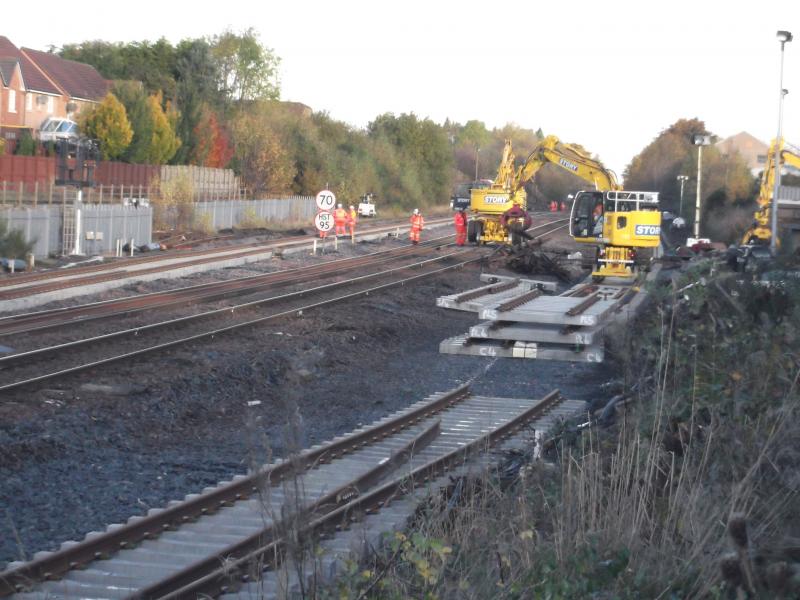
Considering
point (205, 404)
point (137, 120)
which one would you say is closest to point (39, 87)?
point (137, 120)

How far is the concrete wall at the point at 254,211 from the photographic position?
49231 millimetres

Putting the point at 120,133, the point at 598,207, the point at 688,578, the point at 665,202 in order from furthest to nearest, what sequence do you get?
the point at 665,202
the point at 120,133
the point at 598,207
the point at 688,578

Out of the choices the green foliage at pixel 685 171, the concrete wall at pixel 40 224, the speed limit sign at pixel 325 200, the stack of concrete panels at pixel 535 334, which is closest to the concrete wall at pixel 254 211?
the concrete wall at pixel 40 224

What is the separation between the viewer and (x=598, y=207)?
3344cm

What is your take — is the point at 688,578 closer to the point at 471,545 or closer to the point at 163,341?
the point at 471,545

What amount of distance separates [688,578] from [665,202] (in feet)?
249

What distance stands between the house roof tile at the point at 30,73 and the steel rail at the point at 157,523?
2912 inches

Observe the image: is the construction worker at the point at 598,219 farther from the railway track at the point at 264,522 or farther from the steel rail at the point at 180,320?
the railway track at the point at 264,522

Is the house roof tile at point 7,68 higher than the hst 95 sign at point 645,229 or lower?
higher

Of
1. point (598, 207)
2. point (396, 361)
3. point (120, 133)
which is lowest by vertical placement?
point (396, 361)

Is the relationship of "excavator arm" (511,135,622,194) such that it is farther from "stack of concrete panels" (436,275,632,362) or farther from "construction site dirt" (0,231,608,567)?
"stack of concrete panels" (436,275,632,362)

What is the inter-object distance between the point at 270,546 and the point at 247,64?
10565 cm

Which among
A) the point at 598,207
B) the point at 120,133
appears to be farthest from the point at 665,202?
the point at 598,207

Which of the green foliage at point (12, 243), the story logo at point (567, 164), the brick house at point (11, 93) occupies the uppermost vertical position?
the brick house at point (11, 93)
